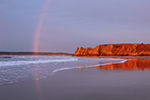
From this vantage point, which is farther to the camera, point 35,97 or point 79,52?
point 79,52

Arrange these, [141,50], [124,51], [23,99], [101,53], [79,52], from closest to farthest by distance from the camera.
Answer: [23,99], [141,50], [124,51], [101,53], [79,52]

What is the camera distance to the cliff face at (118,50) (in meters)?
108

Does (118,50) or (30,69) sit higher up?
(30,69)

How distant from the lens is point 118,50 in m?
123

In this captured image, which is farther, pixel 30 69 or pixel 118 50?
pixel 118 50

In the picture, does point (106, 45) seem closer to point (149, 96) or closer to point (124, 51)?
point (124, 51)

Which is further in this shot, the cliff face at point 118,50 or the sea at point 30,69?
the cliff face at point 118,50

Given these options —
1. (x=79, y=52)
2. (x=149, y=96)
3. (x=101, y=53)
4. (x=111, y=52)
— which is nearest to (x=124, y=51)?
(x=111, y=52)

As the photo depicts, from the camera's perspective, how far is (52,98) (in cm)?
436

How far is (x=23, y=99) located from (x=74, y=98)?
4.68 ft

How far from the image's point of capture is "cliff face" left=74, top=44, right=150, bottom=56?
108500 mm

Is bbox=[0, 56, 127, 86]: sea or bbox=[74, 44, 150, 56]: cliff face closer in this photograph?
bbox=[0, 56, 127, 86]: sea

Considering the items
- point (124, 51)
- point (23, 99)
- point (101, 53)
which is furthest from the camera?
point (101, 53)

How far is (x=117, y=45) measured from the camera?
420 ft
